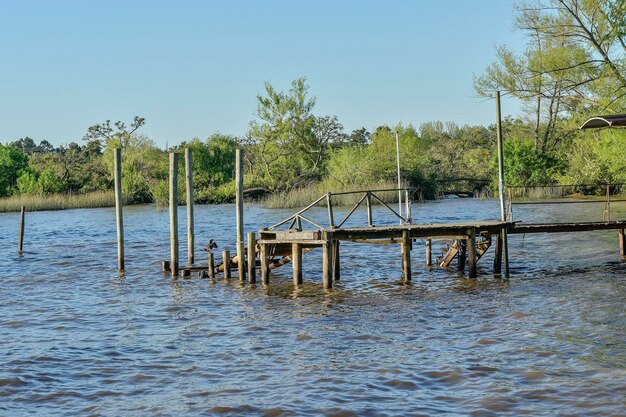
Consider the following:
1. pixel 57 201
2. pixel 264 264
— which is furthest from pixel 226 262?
pixel 57 201

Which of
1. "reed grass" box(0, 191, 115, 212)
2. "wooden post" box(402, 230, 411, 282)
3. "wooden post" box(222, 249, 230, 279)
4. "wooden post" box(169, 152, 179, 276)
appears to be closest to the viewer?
"wooden post" box(402, 230, 411, 282)

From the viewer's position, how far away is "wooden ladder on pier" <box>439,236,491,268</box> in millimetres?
23359

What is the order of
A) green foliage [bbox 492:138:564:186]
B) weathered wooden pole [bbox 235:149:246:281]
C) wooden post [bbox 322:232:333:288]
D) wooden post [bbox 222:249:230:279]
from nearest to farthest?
wooden post [bbox 322:232:333:288], weathered wooden pole [bbox 235:149:246:281], wooden post [bbox 222:249:230:279], green foliage [bbox 492:138:564:186]

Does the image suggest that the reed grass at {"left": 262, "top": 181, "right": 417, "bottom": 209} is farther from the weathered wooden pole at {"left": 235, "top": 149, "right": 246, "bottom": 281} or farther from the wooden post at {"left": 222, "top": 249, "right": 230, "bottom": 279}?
the wooden post at {"left": 222, "top": 249, "right": 230, "bottom": 279}

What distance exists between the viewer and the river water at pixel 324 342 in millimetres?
11531

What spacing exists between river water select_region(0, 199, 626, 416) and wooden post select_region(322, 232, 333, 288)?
0.33 metres

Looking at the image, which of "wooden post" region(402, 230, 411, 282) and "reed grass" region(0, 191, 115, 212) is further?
"reed grass" region(0, 191, 115, 212)

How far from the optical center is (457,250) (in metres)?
24.3

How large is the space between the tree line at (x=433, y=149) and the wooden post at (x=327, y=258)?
55.0 feet

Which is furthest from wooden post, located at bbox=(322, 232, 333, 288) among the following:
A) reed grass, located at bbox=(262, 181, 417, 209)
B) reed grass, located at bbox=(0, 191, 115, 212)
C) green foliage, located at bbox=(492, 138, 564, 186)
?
reed grass, located at bbox=(0, 191, 115, 212)

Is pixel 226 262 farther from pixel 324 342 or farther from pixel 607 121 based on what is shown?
pixel 607 121

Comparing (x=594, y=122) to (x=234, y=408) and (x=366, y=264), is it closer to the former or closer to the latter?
(x=366, y=264)

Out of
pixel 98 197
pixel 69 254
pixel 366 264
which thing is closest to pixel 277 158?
pixel 98 197

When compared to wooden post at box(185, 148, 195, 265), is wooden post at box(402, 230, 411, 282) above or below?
below
